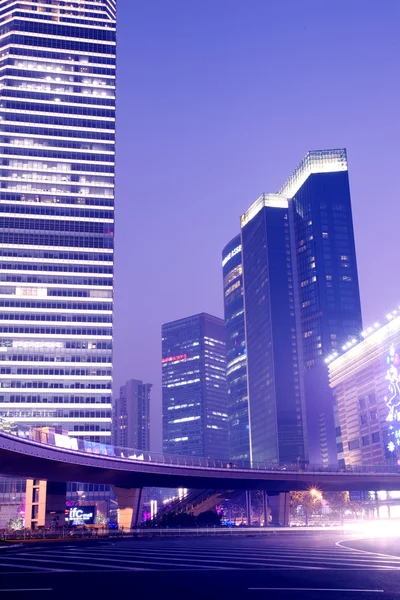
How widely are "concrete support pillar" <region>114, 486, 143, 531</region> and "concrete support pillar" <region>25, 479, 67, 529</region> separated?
8.34 m

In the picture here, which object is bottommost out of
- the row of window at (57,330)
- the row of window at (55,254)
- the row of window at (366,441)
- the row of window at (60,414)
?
the row of window at (366,441)

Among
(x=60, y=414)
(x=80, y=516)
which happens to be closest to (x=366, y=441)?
(x=60, y=414)

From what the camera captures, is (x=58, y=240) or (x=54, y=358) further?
(x=58, y=240)

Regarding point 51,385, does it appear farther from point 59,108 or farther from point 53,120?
point 59,108

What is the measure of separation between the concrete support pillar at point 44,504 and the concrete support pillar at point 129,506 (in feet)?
27.4

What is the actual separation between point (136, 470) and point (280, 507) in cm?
3181

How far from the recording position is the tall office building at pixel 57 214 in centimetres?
16375

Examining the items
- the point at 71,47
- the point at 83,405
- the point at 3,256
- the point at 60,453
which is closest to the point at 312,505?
the point at 83,405

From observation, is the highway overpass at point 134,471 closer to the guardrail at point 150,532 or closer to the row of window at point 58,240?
the guardrail at point 150,532

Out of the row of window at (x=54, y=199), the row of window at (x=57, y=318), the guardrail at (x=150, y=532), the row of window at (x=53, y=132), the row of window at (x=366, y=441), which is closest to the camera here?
the guardrail at (x=150, y=532)

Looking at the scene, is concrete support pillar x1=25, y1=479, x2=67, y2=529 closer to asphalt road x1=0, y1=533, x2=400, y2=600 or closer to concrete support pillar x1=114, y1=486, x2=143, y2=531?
concrete support pillar x1=114, y1=486, x2=143, y2=531

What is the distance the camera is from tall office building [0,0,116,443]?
163750 millimetres

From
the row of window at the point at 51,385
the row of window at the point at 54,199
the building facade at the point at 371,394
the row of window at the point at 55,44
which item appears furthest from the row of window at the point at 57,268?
the building facade at the point at 371,394

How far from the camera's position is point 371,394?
6043 inches
